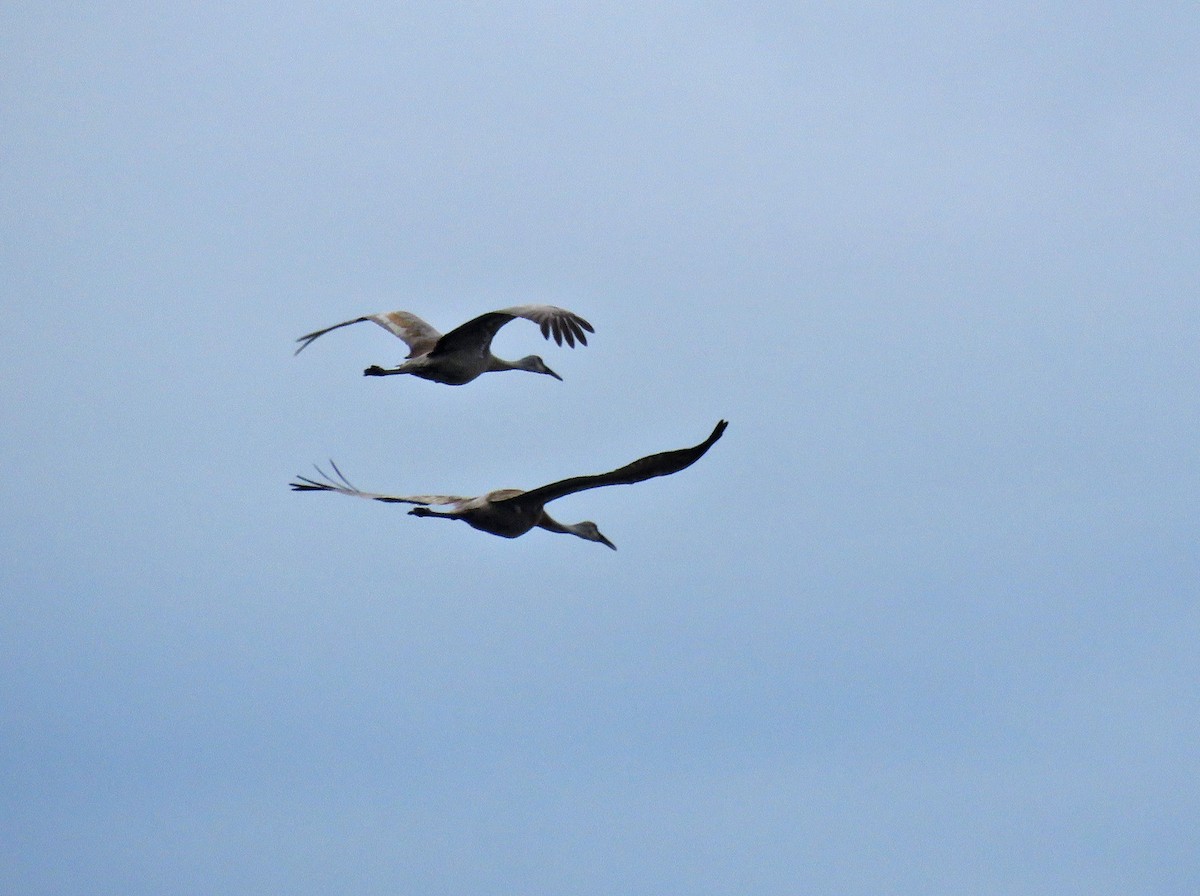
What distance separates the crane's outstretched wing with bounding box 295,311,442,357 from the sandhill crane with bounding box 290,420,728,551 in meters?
4.31

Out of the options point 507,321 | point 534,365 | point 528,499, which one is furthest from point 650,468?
point 534,365

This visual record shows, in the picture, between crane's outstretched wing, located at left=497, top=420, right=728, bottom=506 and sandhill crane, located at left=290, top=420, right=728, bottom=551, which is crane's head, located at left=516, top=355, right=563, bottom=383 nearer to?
sandhill crane, located at left=290, top=420, right=728, bottom=551

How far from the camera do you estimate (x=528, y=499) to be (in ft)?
56.6

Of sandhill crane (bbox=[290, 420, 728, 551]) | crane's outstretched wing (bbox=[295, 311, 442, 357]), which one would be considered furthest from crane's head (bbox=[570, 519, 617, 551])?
crane's outstretched wing (bbox=[295, 311, 442, 357])

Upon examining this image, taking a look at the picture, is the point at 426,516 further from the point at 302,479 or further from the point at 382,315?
the point at 382,315

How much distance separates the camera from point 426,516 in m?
17.5

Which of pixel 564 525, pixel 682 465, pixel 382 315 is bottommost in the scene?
pixel 682 465

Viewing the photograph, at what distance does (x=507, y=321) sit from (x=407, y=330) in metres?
2.62

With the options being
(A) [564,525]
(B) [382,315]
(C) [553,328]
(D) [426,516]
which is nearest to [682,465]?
(D) [426,516]

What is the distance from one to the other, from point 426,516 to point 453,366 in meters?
6.36

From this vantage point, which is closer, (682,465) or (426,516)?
(682,465)

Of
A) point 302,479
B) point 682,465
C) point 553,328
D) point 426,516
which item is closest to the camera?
point 682,465

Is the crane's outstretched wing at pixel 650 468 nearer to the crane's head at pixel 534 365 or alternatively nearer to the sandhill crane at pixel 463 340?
the sandhill crane at pixel 463 340

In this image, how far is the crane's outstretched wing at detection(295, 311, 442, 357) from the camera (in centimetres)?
2423
